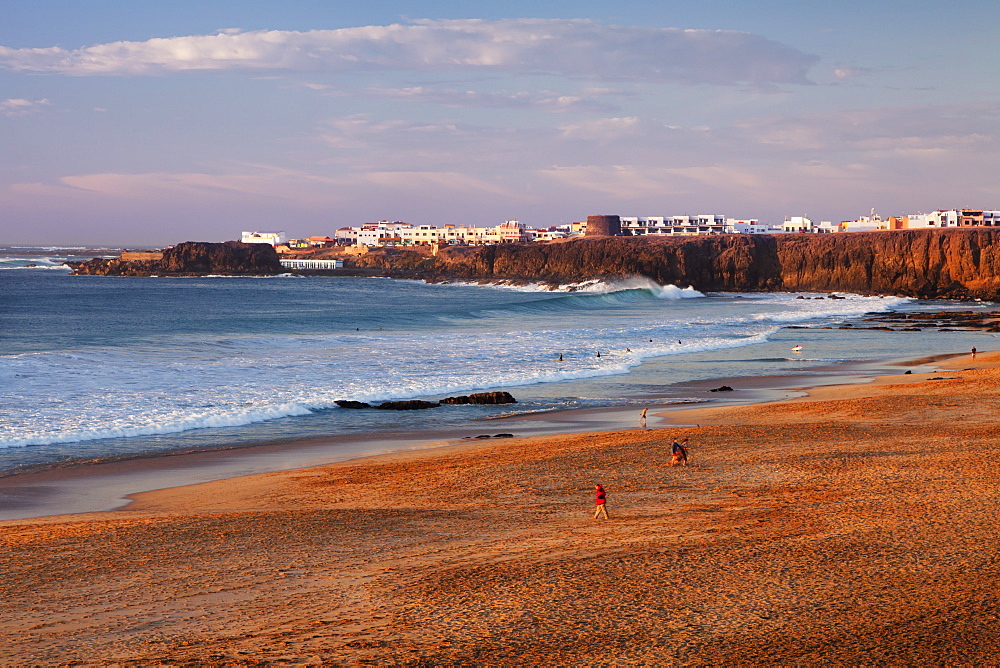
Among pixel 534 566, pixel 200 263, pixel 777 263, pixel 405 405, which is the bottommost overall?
pixel 405 405

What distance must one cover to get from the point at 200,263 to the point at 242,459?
13961cm

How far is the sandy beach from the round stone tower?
155m

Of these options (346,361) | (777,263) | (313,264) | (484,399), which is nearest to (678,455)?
(484,399)

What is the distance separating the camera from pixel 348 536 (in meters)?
11.0

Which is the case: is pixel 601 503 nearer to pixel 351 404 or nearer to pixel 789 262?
pixel 351 404

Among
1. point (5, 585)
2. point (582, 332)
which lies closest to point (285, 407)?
point (5, 585)

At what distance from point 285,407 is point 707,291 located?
8338cm

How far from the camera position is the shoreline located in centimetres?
1393

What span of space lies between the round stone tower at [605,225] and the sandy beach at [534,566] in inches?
6102

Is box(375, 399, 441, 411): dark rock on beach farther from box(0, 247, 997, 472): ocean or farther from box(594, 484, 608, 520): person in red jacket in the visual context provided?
box(594, 484, 608, 520): person in red jacket

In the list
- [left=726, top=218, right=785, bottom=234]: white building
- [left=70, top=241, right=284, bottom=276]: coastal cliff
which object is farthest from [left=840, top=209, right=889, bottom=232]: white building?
[left=70, top=241, right=284, bottom=276]: coastal cliff

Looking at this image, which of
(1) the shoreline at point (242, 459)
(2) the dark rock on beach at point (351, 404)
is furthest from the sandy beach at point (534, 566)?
(2) the dark rock on beach at point (351, 404)

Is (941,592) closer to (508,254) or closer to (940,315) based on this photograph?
(940,315)

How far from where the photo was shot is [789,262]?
100 metres
